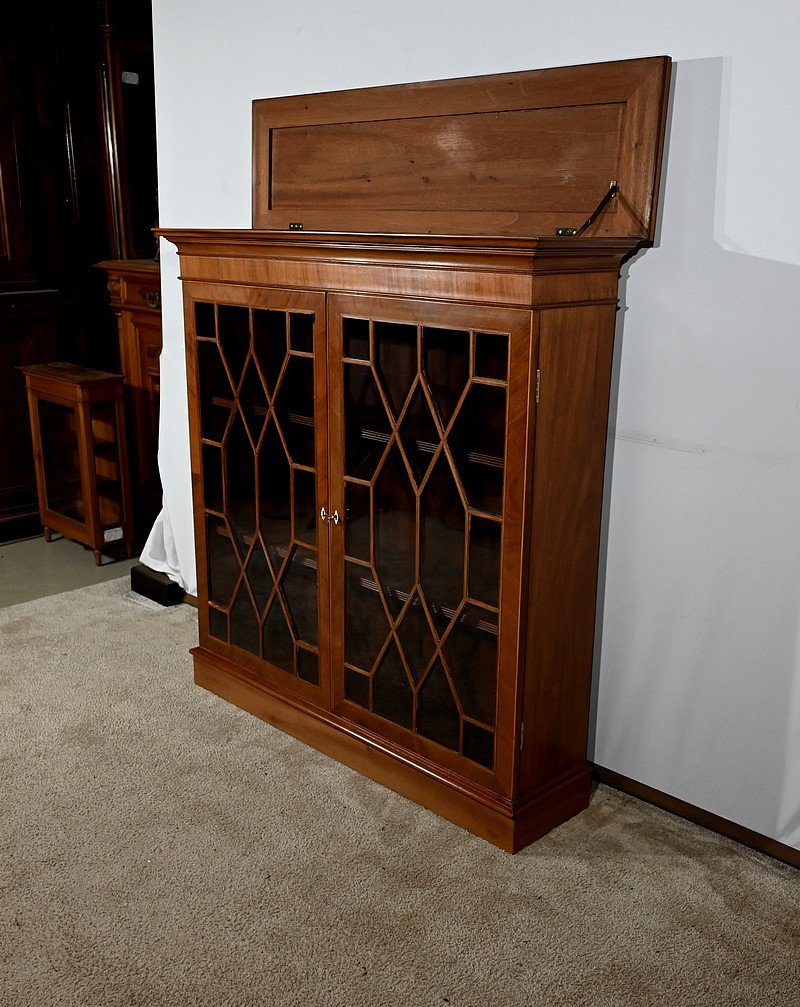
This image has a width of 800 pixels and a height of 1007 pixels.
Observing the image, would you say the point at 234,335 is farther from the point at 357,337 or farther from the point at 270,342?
the point at 357,337

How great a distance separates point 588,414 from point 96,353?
3265 mm

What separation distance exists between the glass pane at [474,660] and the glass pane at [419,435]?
1.11ft

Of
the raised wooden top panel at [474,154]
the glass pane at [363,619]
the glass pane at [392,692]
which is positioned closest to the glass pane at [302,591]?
the glass pane at [363,619]

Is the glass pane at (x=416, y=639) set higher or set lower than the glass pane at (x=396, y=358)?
lower

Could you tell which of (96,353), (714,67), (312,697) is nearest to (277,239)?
(714,67)

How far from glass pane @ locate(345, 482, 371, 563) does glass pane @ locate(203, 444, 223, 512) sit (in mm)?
521

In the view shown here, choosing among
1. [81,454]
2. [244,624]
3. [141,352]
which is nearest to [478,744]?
[244,624]

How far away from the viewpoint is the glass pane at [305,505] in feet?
8.08

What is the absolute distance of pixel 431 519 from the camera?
2.17 m

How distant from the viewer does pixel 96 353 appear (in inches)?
185

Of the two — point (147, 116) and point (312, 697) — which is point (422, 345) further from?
point (147, 116)

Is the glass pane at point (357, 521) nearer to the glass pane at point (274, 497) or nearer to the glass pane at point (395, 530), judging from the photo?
the glass pane at point (395, 530)

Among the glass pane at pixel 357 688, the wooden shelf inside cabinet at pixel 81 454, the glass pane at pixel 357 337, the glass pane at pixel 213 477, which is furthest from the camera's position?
the wooden shelf inside cabinet at pixel 81 454

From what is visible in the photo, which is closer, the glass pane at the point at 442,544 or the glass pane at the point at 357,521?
the glass pane at the point at 442,544
